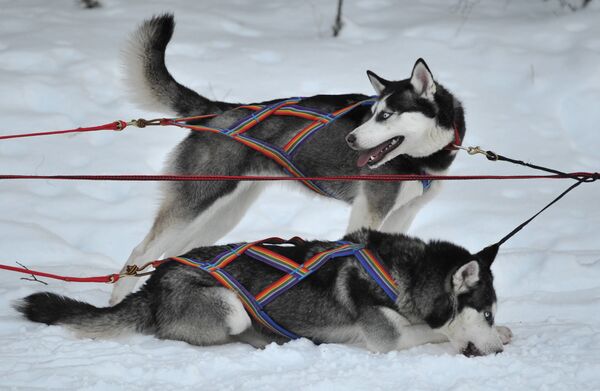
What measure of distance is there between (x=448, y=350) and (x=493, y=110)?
4078 millimetres

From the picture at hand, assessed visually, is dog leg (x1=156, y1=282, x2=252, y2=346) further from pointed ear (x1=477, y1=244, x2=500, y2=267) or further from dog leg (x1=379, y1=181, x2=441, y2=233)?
Result: dog leg (x1=379, y1=181, x2=441, y2=233)

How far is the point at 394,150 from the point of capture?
4121mm

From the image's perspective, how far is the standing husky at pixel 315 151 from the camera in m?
4.11

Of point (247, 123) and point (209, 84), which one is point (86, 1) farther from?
point (247, 123)

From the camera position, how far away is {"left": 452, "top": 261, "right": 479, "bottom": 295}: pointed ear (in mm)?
3355

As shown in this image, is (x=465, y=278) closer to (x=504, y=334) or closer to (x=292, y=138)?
(x=504, y=334)

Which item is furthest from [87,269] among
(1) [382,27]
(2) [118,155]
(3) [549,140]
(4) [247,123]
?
(1) [382,27]

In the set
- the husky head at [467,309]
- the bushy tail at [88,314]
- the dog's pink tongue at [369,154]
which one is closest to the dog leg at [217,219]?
the dog's pink tongue at [369,154]

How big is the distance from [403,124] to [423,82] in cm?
23

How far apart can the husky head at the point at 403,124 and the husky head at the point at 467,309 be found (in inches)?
32.2

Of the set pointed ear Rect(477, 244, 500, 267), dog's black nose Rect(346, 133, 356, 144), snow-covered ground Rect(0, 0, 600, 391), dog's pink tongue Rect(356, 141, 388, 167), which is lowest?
snow-covered ground Rect(0, 0, 600, 391)

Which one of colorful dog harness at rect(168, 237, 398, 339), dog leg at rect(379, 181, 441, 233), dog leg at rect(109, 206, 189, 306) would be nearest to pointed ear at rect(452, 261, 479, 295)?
colorful dog harness at rect(168, 237, 398, 339)

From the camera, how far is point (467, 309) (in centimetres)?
340

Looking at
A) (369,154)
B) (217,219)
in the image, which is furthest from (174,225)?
(369,154)
